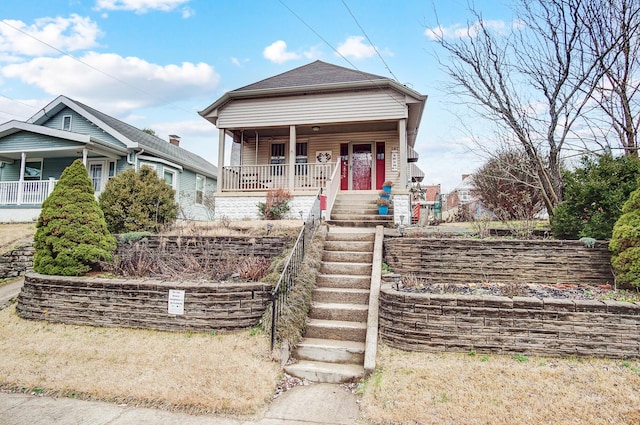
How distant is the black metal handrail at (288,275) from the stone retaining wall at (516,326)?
4.88 ft

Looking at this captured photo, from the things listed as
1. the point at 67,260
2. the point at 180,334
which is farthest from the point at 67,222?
the point at 180,334

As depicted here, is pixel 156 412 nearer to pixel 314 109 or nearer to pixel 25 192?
pixel 314 109

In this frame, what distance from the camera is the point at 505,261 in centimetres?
597

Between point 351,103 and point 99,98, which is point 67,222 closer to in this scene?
point 351,103

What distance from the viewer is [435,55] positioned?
28.7 ft

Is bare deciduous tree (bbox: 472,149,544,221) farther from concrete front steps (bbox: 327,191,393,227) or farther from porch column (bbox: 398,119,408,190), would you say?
concrete front steps (bbox: 327,191,393,227)

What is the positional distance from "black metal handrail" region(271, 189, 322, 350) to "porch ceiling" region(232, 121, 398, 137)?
6960 millimetres

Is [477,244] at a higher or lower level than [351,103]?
lower

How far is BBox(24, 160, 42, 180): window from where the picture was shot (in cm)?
1585

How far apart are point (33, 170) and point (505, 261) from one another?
18988 mm

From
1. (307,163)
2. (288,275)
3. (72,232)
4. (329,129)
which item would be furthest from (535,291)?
(329,129)

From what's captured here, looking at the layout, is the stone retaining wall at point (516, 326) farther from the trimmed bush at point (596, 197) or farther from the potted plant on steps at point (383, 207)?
the potted plant on steps at point (383, 207)

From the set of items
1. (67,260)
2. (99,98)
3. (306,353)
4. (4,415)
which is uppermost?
(99,98)

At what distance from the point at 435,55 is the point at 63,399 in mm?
9488
